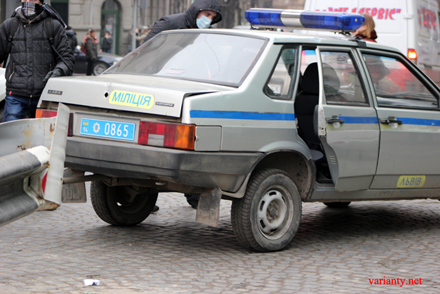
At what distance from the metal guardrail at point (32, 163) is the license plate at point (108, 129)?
108 cm

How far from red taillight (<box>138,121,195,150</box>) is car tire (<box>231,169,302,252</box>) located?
2.47 ft

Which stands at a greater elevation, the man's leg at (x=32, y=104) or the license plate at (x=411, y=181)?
the man's leg at (x=32, y=104)

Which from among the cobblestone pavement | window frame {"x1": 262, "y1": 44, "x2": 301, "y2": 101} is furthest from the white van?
window frame {"x1": 262, "y1": 44, "x2": 301, "y2": 101}

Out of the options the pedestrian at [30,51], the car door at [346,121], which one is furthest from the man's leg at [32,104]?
the car door at [346,121]

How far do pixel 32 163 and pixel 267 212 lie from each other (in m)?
2.27

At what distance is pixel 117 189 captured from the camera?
6391mm

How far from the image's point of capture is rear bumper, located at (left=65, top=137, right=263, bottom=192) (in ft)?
16.1

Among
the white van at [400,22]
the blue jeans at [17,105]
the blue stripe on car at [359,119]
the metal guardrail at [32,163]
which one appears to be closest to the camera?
the metal guardrail at [32,163]

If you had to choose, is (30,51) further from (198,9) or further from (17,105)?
(198,9)

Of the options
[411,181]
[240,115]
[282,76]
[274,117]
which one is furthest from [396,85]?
[240,115]

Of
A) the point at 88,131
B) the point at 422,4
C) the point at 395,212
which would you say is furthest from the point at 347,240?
the point at 422,4

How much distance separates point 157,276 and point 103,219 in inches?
69.3

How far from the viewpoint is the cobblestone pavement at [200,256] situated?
15.1ft

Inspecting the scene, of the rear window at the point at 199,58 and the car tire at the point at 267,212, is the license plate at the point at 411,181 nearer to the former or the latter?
the car tire at the point at 267,212
